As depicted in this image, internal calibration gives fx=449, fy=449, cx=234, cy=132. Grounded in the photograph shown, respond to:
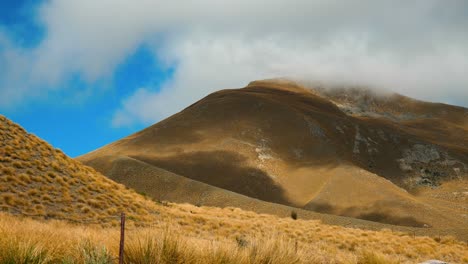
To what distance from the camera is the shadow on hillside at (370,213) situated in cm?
7950

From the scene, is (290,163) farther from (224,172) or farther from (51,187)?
(51,187)

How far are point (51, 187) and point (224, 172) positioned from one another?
80.2 metres

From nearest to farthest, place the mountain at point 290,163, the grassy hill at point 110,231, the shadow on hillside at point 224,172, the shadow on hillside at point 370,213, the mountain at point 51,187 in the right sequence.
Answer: the grassy hill at point 110,231
the mountain at point 51,187
the shadow on hillside at point 370,213
the mountain at point 290,163
the shadow on hillside at point 224,172

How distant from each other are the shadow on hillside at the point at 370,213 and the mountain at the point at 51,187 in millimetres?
57531

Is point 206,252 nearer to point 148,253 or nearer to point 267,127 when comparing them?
point 148,253

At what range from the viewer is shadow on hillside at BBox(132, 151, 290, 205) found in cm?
10138

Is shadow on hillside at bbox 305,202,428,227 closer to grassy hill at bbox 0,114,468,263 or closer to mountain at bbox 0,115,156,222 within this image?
grassy hill at bbox 0,114,468,263

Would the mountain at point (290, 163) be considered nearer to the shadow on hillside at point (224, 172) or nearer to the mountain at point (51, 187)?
the shadow on hillside at point (224, 172)

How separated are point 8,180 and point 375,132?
5210 inches

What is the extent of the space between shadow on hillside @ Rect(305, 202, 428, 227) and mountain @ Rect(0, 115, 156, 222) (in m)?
57.5

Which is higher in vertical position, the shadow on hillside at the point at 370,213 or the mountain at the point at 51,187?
the mountain at the point at 51,187

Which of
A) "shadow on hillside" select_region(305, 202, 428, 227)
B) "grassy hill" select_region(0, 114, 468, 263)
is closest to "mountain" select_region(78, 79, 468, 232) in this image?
"shadow on hillside" select_region(305, 202, 428, 227)

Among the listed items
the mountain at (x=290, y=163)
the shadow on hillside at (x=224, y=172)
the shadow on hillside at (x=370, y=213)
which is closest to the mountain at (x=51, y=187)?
the mountain at (x=290, y=163)

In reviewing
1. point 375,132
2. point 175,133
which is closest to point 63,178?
point 175,133
